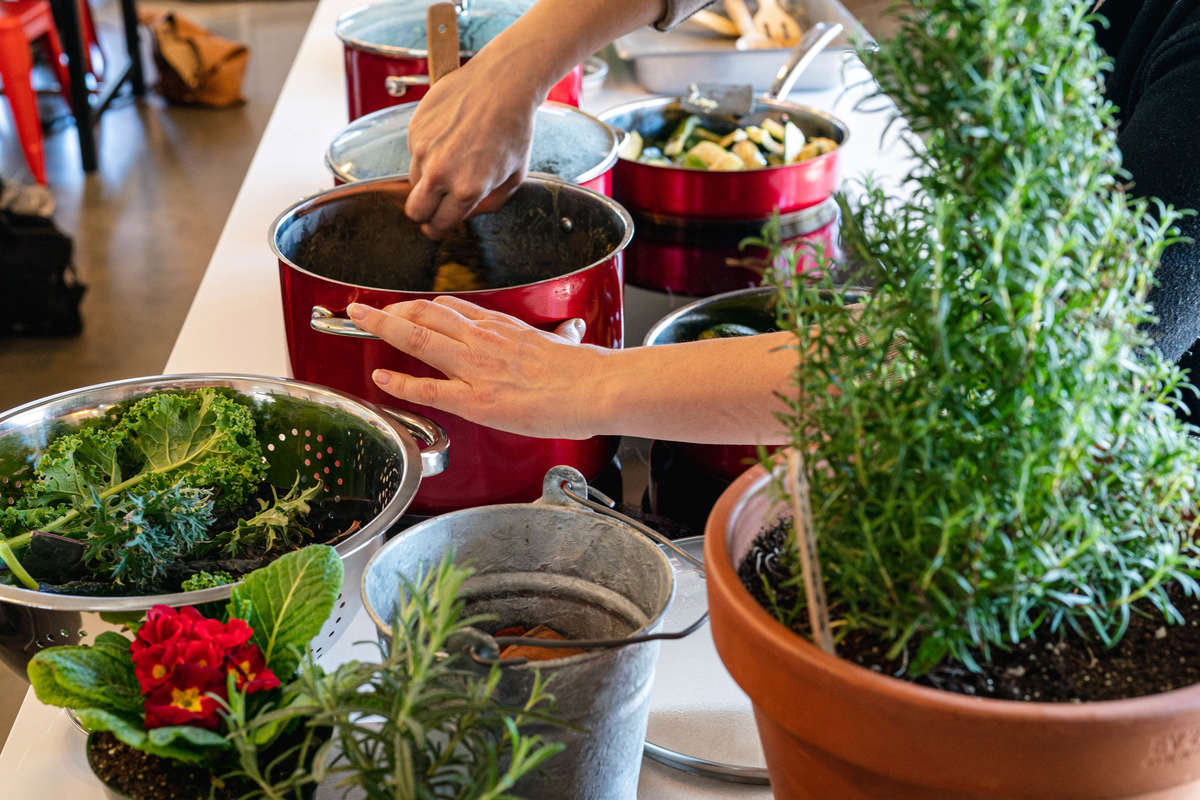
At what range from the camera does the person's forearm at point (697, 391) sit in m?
0.69

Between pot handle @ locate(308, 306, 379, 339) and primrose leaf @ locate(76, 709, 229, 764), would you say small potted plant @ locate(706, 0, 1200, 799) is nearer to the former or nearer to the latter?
primrose leaf @ locate(76, 709, 229, 764)

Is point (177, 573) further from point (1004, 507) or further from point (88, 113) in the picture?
point (88, 113)

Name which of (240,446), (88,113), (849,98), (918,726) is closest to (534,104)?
(240,446)

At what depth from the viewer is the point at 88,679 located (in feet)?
1.81

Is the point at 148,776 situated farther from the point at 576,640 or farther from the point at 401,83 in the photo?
the point at 401,83

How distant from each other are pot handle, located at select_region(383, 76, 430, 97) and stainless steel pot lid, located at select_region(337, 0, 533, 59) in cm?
3

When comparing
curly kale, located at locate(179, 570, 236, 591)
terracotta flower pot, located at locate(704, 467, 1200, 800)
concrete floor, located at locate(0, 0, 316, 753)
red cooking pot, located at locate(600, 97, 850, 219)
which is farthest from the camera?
concrete floor, located at locate(0, 0, 316, 753)

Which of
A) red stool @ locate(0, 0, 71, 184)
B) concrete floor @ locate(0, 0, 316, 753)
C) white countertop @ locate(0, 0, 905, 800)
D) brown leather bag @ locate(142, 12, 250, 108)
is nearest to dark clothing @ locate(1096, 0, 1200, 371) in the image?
white countertop @ locate(0, 0, 905, 800)

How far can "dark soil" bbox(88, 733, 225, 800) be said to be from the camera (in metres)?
0.55

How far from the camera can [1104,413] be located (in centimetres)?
44

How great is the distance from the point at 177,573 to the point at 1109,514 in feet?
1.77

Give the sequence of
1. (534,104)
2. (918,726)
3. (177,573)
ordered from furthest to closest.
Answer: (534,104)
(177,573)
(918,726)

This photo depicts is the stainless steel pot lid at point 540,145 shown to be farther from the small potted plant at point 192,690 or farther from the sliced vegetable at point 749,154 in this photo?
the small potted plant at point 192,690

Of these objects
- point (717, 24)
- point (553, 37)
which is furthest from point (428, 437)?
point (717, 24)
